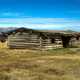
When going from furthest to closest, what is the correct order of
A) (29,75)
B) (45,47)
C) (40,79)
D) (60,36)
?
(60,36) < (45,47) < (29,75) < (40,79)

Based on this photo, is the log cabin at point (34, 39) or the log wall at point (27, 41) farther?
the log cabin at point (34, 39)

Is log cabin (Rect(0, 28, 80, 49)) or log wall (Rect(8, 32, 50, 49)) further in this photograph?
log cabin (Rect(0, 28, 80, 49))

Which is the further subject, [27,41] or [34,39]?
[27,41]

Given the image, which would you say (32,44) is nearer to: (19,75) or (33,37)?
(33,37)

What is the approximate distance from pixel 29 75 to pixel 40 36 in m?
25.8

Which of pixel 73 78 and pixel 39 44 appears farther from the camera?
pixel 39 44

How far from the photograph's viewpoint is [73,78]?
55.6ft

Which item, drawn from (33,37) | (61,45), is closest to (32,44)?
(33,37)

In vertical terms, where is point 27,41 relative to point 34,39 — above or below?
below

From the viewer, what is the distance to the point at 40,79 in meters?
16.6

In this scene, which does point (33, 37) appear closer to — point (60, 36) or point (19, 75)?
point (60, 36)

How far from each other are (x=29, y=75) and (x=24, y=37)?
2702 cm

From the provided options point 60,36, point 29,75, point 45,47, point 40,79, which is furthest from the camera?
point 60,36

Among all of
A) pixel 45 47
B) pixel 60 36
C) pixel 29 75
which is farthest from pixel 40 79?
pixel 60 36
